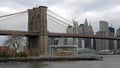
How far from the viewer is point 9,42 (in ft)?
218

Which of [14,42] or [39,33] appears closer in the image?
[14,42]

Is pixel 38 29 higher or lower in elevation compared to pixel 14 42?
higher

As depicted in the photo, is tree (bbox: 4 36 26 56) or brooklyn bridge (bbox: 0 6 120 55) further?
brooklyn bridge (bbox: 0 6 120 55)

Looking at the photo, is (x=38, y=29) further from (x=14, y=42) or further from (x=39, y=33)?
(x=14, y=42)

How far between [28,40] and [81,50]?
94.1 ft

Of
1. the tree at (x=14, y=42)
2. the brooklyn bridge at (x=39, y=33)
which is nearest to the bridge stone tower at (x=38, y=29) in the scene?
the brooklyn bridge at (x=39, y=33)

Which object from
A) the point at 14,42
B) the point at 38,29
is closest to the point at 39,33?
the point at 38,29

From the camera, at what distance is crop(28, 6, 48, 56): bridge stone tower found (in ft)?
241

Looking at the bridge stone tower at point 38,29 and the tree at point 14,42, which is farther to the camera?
the bridge stone tower at point 38,29

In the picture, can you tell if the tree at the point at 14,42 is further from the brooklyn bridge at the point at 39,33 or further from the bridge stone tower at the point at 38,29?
the bridge stone tower at the point at 38,29

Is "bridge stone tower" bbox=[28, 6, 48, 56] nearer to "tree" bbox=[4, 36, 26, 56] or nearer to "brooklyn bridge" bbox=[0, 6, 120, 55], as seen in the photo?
"brooklyn bridge" bbox=[0, 6, 120, 55]

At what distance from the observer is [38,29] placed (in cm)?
7738

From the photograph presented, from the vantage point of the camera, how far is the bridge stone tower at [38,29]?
73.3 metres

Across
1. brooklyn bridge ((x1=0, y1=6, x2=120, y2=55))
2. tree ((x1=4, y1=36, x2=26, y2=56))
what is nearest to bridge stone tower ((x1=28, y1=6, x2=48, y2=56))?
brooklyn bridge ((x1=0, y1=6, x2=120, y2=55))
